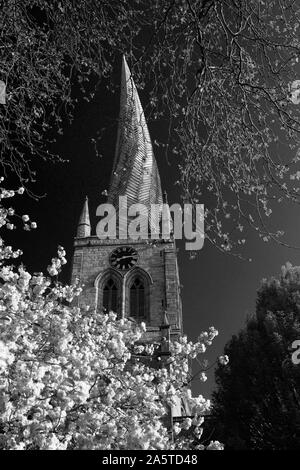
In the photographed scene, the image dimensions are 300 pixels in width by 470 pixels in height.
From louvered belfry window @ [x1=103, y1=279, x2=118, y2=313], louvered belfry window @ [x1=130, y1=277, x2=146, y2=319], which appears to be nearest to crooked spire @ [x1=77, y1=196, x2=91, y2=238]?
louvered belfry window @ [x1=103, y1=279, x2=118, y2=313]

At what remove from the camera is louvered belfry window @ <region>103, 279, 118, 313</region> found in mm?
31984

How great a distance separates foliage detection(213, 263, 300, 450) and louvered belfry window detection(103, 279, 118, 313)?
12.1 meters

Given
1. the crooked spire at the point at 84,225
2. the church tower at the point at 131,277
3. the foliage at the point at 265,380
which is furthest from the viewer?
the crooked spire at the point at 84,225

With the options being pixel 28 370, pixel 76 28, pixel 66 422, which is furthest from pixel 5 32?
pixel 66 422

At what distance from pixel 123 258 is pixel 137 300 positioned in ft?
12.0

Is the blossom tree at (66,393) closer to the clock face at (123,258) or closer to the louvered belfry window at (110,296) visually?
the louvered belfry window at (110,296)

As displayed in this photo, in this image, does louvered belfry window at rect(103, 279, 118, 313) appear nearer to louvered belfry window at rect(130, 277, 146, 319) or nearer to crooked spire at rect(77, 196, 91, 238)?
louvered belfry window at rect(130, 277, 146, 319)

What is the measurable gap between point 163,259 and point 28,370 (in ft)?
95.5

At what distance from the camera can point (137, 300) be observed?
3238 cm

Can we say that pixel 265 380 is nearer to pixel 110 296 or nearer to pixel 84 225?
pixel 110 296

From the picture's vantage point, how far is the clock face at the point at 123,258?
34.0 metres

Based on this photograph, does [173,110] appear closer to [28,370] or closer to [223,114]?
[223,114]

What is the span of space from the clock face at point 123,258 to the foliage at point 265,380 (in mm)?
13740

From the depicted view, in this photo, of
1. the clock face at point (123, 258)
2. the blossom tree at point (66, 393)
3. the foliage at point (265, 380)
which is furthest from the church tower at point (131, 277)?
the blossom tree at point (66, 393)
